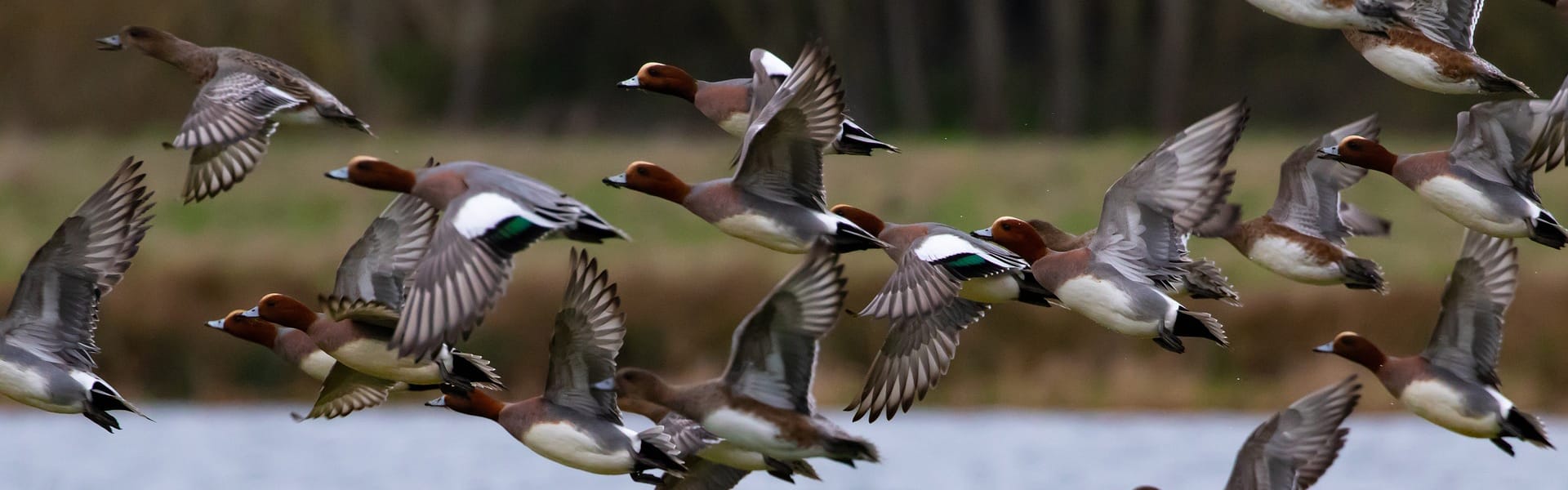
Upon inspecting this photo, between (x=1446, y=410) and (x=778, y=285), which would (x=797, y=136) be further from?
(x=1446, y=410)

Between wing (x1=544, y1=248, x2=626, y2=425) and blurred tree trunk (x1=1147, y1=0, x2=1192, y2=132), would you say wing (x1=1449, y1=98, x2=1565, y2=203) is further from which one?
blurred tree trunk (x1=1147, y1=0, x2=1192, y2=132)

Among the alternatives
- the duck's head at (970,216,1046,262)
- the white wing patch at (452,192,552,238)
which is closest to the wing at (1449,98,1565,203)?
the duck's head at (970,216,1046,262)

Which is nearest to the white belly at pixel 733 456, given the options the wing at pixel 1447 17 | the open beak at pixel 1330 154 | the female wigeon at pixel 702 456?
the female wigeon at pixel 702 456

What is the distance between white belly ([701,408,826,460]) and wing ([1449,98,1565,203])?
2605 mm

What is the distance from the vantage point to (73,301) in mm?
8094

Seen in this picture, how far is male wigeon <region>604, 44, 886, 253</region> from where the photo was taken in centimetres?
735

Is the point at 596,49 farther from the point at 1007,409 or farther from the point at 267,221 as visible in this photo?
the point at 1007,409

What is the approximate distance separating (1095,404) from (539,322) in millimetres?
4287

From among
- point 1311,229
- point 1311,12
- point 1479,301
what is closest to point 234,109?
point 1311,12

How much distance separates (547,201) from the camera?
276 inches

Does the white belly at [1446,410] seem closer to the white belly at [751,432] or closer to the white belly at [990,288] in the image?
the white belly at [990,288]

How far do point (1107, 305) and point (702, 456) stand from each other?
1552 millimetres

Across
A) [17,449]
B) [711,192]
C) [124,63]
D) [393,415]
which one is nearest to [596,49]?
[124,63]

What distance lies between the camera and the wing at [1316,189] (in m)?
9.27
